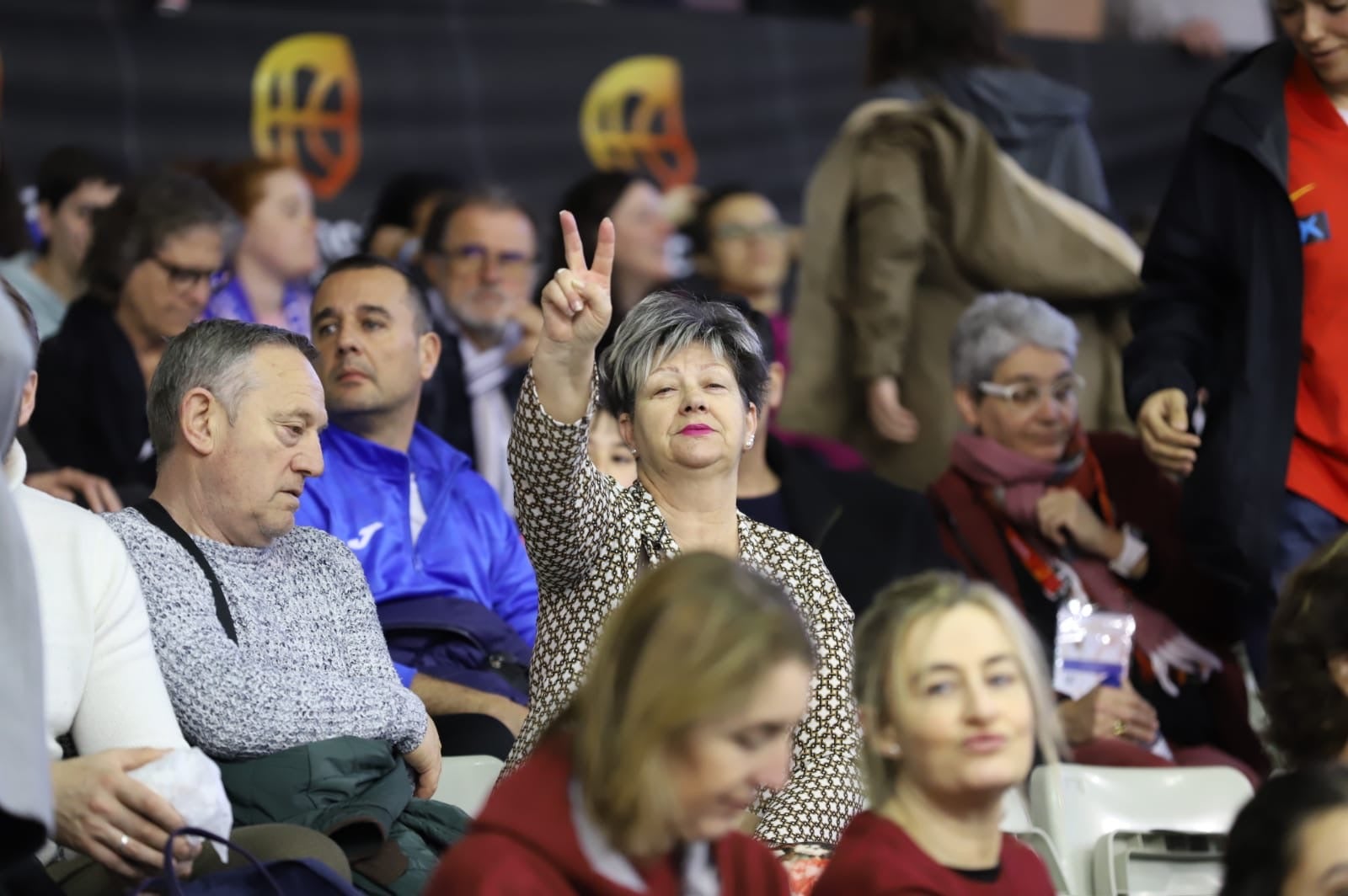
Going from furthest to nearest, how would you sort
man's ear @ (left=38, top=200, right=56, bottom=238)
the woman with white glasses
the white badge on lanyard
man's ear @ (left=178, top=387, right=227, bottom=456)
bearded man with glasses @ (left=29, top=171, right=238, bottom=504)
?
1. man's ear @ (left=38, top=200, right=56, bottom=238)
2. bearded man with glasses @ (left=29, top=171, right=238, bottom=504)
3. the woman with white glasses
4. the white badge on lanyard
5. man's ear @ (left=178, top=387, right=227, bottom=456)

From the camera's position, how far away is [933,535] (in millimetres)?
3984

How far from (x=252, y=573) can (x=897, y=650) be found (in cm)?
103

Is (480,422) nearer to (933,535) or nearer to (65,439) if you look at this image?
(65,439)

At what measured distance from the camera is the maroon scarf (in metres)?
4.12

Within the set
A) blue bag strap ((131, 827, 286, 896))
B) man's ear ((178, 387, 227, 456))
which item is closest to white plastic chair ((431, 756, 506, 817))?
man's ear ((178, 387, 227, 456))

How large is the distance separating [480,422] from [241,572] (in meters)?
2.15

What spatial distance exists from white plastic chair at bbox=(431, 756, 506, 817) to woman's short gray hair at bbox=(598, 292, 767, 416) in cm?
60

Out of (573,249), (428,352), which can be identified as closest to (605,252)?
(573,249)

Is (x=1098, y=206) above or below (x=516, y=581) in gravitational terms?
above

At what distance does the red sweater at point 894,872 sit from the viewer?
216cm

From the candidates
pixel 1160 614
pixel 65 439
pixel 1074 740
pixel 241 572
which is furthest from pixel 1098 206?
pixel 241 572

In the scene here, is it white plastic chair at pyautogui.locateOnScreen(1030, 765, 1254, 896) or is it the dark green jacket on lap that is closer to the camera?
the dark green jacket on lap

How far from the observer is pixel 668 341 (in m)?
3.00

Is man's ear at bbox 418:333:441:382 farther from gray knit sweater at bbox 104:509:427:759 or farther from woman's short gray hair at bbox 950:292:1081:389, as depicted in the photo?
woman's short gray hair at bbox 950:292:1081:389
